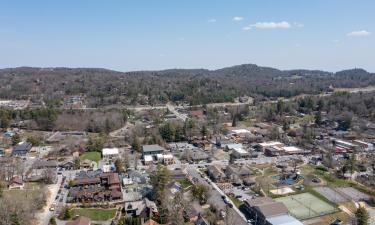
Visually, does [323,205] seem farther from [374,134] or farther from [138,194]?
[374,134]

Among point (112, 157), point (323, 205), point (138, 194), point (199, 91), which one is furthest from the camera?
point (199, 91)

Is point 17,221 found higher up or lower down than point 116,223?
higher up

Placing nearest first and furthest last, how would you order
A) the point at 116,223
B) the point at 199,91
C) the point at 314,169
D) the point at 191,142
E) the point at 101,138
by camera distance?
the point at 116,223 → the point at 314,169 → the point at 101,138 → the point at 191,142 → the point at 199,91

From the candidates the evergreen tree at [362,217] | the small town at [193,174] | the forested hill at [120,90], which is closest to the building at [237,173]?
the small town at [193,174]

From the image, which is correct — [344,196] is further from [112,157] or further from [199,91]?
[199,91]

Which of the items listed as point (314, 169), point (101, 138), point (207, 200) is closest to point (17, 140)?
point (101, 138)

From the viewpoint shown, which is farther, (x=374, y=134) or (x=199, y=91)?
(x=199, y=91)
